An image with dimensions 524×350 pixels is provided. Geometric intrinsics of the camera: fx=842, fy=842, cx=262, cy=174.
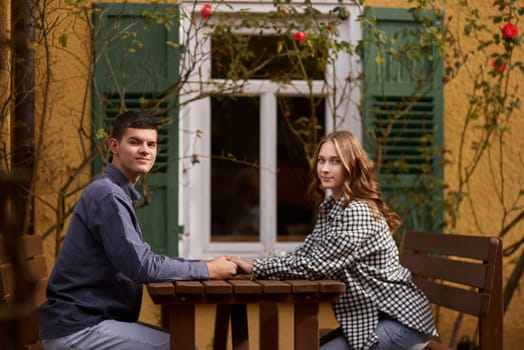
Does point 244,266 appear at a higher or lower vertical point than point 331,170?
lower

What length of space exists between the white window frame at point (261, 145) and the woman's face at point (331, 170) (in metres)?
1.99

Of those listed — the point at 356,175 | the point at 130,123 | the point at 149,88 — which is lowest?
the point at 356,175

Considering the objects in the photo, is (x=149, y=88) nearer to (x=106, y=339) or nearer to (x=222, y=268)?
(x=222, y=268)

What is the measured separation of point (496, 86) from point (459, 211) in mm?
805

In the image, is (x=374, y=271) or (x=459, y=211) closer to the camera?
(x=374, y=271)

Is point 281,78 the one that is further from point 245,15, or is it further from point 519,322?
point 519,322

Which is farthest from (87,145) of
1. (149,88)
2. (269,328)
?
(269,328)

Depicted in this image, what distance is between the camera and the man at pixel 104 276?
2543 mm

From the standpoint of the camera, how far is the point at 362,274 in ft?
9.52

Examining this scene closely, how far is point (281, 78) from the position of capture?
5.00m

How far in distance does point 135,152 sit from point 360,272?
0.87 metres

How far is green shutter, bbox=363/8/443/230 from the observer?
507 centimetres

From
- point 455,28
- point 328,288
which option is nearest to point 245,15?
point 455,28

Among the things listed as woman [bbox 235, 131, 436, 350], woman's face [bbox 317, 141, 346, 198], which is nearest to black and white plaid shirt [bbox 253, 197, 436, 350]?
woman [bbox 235, 131, 436, 350]
